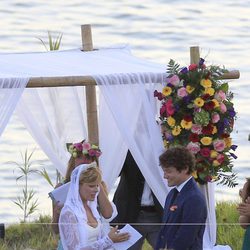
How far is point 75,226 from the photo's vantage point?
10.5m

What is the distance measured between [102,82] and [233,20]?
36.8 feet

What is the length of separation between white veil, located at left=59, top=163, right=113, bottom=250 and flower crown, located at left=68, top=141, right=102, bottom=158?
3.37ft

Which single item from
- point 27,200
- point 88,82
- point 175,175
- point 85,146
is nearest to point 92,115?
point 88,82


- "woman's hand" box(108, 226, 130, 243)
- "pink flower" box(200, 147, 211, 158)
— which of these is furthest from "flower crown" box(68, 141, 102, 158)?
"woman's hand" box(108, 226, 130, 243)

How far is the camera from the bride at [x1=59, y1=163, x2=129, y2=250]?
1046cm

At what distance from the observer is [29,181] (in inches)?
666

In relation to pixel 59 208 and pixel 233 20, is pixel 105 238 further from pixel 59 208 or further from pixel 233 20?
pixel 233 20

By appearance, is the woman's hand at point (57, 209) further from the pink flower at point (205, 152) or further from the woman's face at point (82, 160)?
the pink flower at point (205, 152)

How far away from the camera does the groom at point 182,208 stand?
1039 cm

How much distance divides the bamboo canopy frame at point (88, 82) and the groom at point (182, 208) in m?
1.60

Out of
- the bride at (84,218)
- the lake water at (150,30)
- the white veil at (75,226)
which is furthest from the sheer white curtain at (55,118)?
the lake water at (150,30)

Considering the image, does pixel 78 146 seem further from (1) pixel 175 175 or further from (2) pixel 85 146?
(1) pixel 175 175

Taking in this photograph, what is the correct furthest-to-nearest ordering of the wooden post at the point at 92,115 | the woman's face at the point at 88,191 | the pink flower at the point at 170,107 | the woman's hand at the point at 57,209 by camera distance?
the wooden post at the point at 92,115
the pink flower at the point at 170,107
the woman's hand at the point at 57,209
the woman's face at the point at 88,191

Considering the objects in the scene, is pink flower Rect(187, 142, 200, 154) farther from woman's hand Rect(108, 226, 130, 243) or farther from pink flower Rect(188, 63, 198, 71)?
woman's hand Rect(108, 226, 130, 243)
